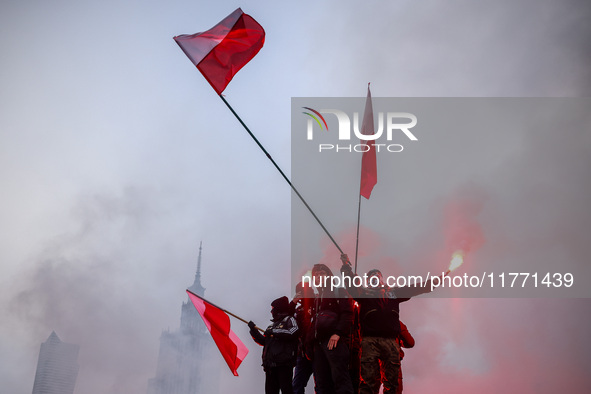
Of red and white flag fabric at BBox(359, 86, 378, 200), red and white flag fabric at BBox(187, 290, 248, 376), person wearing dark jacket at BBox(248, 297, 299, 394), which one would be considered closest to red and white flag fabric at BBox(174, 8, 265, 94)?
red and white flag fabric at BBox(359, 86, 378, 200)

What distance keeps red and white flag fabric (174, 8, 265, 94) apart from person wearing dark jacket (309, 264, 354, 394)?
535cm

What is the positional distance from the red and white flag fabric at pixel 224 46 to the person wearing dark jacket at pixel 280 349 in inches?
194

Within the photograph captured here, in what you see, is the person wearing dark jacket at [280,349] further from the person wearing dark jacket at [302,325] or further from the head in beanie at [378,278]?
the head in beanie at [378,278]

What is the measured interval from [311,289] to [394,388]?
1.98 meters

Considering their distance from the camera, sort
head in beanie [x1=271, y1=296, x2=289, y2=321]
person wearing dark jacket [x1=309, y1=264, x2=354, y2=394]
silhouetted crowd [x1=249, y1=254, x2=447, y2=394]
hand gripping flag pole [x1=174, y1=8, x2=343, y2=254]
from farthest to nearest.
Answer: hand gripping flag pole [x1=174, y1=8, x2=343, y2=254] → head in beanie [x1=271, y1=296, x2=289, y2=321] → silhouetted crowd [x1=249, y1=254, x2=447, y2=394] → person wearing dark jacket [x1=309, y1=264, x2=354, y2=394]

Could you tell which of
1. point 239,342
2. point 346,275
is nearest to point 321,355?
point 346,275

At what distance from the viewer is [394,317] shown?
745cm

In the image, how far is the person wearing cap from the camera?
23.2 ft

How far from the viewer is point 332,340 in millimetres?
6820

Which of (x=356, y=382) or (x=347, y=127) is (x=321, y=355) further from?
(x=347, y=127)

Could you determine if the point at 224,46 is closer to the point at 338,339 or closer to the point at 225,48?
the point at 225,48

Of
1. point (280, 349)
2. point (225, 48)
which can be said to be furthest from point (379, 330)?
point (225, 48)

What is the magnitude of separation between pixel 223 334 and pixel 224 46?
6.14 m

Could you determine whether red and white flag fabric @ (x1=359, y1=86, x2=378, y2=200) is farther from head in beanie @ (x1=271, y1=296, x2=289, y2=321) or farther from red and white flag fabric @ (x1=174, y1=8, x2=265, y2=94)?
head in beanie @ (x1=271, y1=296, x2=289, y2=321)
